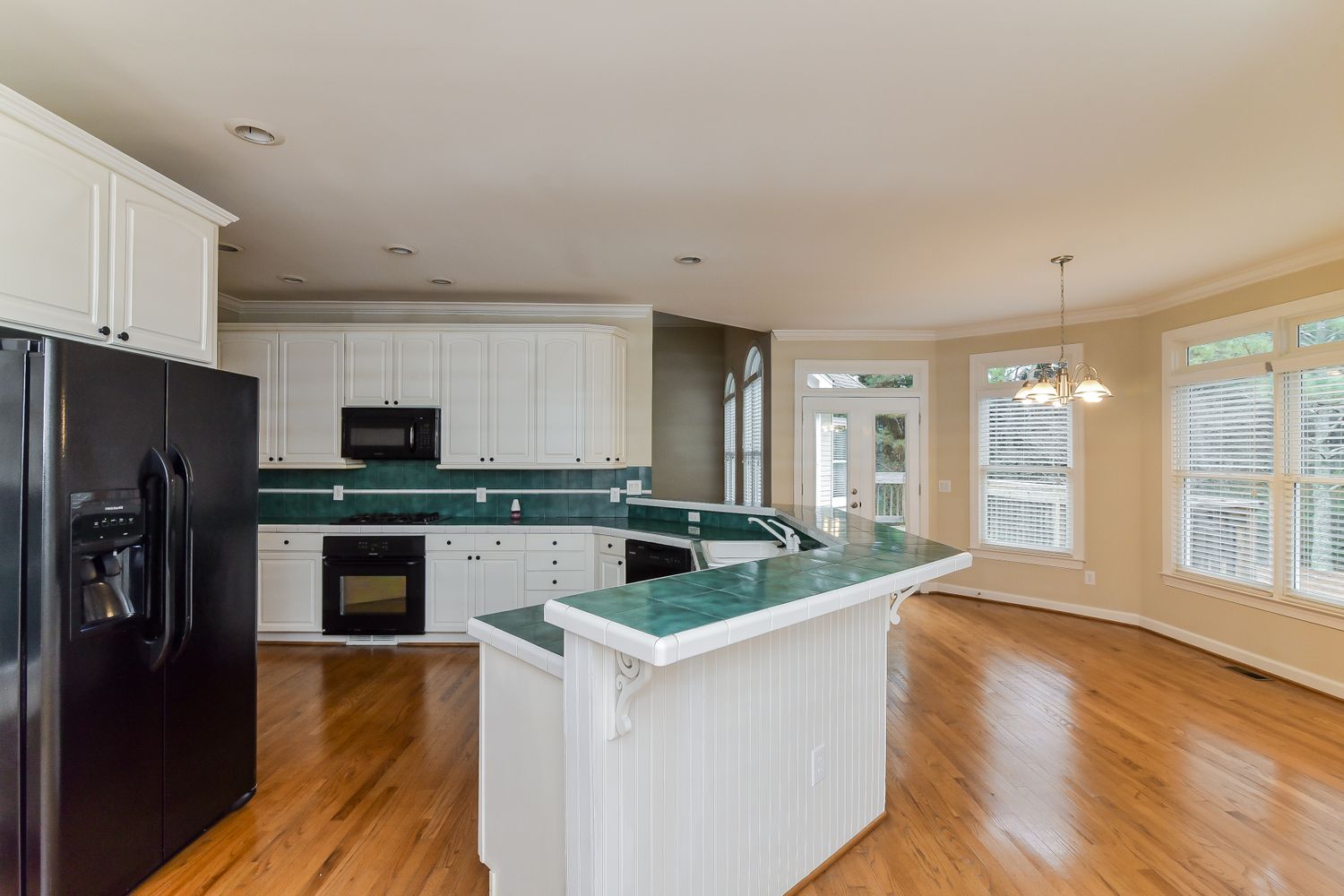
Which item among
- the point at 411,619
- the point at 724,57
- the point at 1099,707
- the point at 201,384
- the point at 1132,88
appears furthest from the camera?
the point at 411,619

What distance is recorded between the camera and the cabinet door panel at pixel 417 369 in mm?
4477

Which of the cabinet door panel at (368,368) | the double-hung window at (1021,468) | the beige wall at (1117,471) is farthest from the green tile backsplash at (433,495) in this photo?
the double-hung window at (1021,468)

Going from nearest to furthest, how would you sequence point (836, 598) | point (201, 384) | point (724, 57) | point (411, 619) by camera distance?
point (836, 598), point (724, 57), point (201, 384), point (411, 619)

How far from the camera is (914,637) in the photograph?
445 centimetres

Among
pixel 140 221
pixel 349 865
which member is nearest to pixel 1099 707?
pixel 349 865

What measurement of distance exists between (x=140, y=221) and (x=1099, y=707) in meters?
4.75

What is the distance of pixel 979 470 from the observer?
18.2 feet

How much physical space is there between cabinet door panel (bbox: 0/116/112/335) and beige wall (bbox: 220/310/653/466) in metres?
2.78

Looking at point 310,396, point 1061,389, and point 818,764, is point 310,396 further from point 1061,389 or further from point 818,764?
point 1061,389

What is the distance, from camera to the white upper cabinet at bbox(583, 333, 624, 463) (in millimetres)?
4590


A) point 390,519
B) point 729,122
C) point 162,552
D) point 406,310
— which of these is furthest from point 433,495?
point 729,122

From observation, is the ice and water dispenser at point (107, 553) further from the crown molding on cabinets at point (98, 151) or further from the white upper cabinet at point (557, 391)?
the white upper cabinet at point (557, 391)

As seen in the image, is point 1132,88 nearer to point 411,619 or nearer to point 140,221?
point 140,221

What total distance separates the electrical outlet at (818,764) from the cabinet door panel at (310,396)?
3.93 meters
